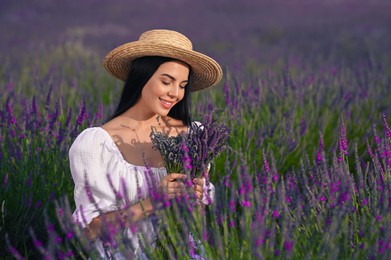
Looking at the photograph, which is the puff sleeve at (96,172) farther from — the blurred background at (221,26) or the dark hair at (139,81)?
the blurred background at (221,26)

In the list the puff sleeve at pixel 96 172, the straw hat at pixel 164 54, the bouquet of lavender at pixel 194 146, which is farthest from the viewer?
the straw hat at pixel 164 54

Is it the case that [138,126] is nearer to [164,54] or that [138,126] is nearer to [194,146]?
[164,54]

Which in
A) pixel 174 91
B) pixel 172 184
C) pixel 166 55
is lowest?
pixel 172 184

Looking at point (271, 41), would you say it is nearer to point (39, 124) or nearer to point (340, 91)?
point (340, 91)

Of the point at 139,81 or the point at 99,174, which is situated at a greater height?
the point at 139,81

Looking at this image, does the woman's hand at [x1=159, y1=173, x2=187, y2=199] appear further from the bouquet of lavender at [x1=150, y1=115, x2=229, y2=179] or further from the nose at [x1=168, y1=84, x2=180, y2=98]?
the nose at [x1=168, y1=84, x2=180, y2=98]

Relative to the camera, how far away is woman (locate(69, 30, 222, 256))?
201 cm

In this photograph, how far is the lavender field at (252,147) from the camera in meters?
1.65

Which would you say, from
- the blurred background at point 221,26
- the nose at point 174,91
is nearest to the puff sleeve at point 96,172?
the nose at point 174,91

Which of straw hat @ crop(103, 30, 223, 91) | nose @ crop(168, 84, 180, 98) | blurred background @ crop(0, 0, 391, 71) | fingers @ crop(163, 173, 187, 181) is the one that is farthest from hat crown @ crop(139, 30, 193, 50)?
blurred background @ crop(0, 0, 391, 71)

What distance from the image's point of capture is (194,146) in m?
1.86

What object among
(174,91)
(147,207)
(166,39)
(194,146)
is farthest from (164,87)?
(147,207)

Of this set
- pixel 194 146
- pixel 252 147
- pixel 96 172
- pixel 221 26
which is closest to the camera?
pixel 194 146

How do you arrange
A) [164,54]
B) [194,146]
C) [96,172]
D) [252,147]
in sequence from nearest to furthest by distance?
[194,146], [96,172], [164,54], [252,147]
